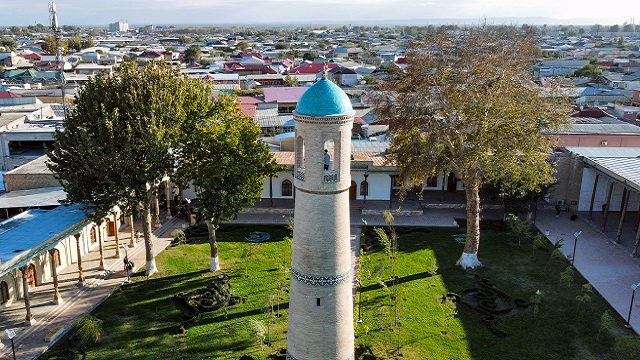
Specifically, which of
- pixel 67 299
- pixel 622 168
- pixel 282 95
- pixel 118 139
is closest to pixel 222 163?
pixel 118 139

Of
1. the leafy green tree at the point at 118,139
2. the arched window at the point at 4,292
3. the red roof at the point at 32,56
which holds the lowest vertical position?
the arched window at the point at 4,292

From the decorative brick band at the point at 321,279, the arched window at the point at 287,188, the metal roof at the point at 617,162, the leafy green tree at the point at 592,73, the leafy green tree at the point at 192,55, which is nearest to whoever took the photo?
the decorative brick band at the point at 321,279

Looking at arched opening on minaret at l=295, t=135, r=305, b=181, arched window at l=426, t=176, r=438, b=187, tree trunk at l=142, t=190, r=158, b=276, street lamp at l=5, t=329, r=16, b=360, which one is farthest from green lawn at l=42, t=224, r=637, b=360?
arched opening on minaret at l=295, t=135, r=305, b=181

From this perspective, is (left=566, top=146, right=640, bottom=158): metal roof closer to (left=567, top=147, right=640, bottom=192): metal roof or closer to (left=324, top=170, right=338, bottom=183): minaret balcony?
(left=567, top=147, right=640, bottom=192): metal roof

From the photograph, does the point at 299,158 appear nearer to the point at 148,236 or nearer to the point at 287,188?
the point at 148,236

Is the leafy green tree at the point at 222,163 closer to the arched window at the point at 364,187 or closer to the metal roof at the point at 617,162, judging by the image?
the arched window at the point at 364,187

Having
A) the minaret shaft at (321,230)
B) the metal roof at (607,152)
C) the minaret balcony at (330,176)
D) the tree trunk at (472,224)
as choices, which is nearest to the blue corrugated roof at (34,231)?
the minaret shaft at (321,230)
